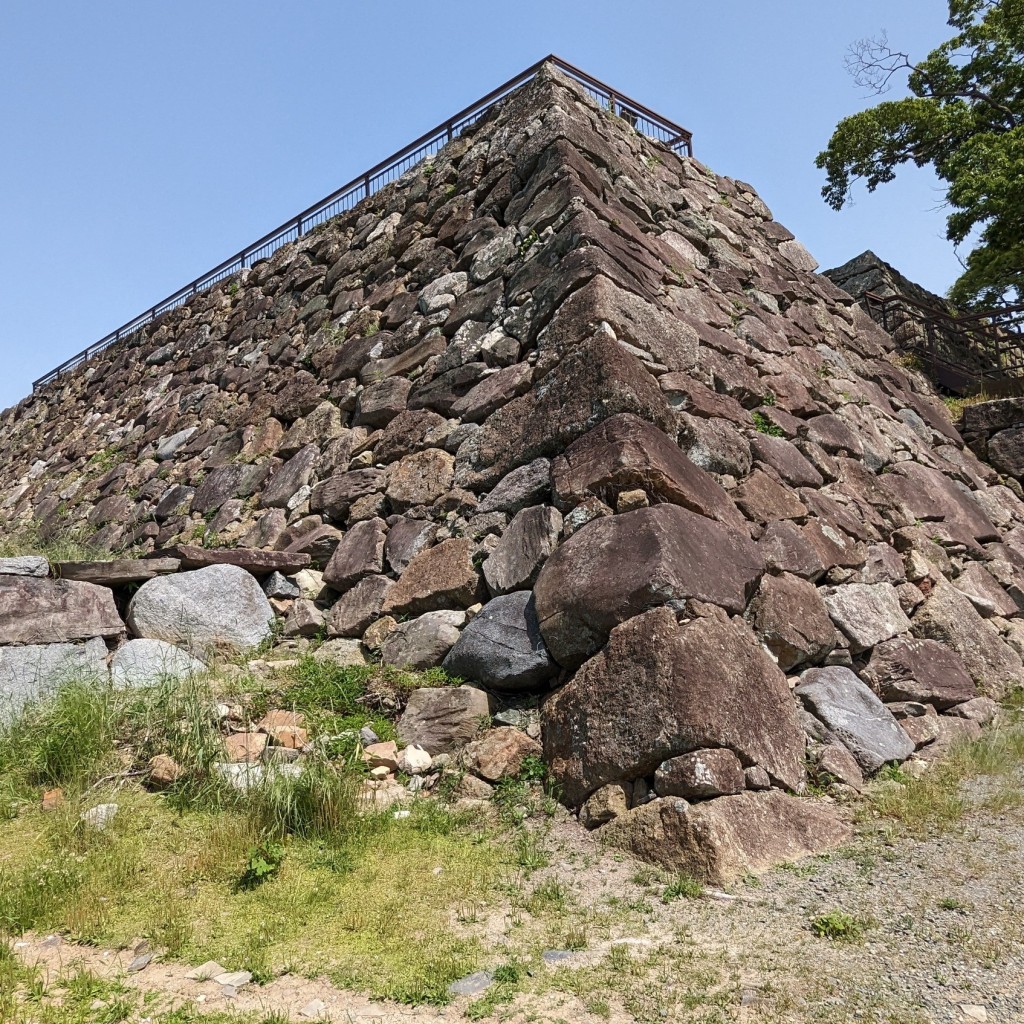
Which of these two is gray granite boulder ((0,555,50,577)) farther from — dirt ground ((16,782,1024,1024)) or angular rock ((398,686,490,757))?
dirt ground ((16,782,1024,1024))

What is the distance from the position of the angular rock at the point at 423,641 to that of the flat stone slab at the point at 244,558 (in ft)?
4.37

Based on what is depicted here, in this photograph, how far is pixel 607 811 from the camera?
362 cm

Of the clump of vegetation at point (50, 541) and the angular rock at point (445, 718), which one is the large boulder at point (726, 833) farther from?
the clump of vegetation at point (50, 541)

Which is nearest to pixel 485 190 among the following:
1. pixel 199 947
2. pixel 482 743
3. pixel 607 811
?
pixel 482 743

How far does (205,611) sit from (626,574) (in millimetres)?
3020

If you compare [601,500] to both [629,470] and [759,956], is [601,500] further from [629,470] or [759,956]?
[759,956]

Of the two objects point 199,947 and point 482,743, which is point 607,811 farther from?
point 199,947

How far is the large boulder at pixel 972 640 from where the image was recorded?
17.9 ft

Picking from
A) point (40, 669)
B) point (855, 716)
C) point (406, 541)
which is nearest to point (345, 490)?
point (406, 541)

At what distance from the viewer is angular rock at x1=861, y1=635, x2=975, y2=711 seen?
16.2ft

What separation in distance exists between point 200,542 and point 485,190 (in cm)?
437

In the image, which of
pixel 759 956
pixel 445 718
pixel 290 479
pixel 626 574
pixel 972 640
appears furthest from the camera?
pixel 290 479

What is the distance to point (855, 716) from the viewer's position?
4.44 meters

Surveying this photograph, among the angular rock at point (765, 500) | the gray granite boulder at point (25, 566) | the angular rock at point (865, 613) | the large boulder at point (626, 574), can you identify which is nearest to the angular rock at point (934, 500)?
the angular rock at point (865, 613)
